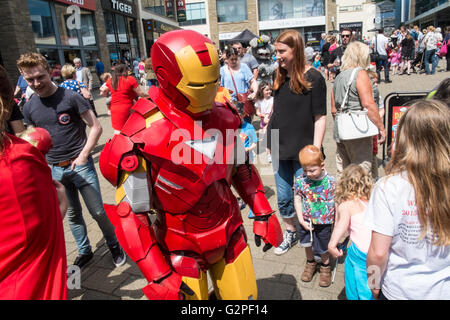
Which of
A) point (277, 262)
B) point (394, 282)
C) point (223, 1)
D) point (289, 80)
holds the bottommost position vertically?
point (277, 262)

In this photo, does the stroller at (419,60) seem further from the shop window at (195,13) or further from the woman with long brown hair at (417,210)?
the shop window at (195,13)

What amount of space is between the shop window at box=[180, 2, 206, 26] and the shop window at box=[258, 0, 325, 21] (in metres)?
6.35

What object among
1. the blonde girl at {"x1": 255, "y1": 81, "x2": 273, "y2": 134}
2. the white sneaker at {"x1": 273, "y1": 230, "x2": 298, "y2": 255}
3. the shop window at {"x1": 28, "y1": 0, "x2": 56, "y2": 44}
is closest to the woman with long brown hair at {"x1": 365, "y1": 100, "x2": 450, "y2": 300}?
the white sneaker at {"x1": 273, "y1": 230, "x2": 298, "y2": 255}

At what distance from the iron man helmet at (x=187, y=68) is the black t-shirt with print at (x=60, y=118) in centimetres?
180

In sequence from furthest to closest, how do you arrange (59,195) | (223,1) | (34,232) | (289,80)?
(223,1) → (289,80) → (59,195) → (34,232)

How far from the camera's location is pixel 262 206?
6.44 feet

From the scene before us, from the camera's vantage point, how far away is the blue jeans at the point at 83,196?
3.15 meters

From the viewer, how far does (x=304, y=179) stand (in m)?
2.72

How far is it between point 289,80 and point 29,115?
2.42 meters

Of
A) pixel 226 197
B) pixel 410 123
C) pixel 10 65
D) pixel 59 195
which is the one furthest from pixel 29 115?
pixel 10 65

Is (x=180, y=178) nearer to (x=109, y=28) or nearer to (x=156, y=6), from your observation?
(x=109, y=28)

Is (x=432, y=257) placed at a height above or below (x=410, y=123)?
below

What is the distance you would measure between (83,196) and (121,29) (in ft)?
66.8
